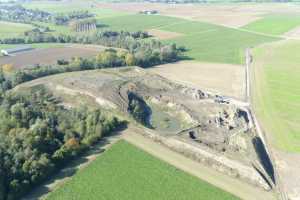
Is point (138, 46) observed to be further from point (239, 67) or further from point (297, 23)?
point (297, 23)

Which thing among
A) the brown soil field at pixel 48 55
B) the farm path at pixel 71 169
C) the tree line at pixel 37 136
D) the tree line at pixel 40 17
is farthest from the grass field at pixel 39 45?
the farm path at pixel 71 169

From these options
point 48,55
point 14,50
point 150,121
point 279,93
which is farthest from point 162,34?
point 150,121

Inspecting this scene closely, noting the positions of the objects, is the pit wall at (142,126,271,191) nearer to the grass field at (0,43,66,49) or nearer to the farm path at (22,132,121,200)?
the farm path at (22,132,121,200)

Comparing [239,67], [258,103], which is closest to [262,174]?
[258,103]

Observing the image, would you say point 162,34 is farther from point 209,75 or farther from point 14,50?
point 14,50

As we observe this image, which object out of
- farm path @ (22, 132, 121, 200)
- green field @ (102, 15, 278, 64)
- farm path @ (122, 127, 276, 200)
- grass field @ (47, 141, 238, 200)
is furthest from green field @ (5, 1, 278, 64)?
grass field @ (47, 141, 238, 200)

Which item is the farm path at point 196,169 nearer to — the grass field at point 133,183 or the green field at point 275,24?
the grass field at point 133,183

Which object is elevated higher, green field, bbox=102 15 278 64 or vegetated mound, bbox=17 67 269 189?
green field, bbox=102 15 278 64
